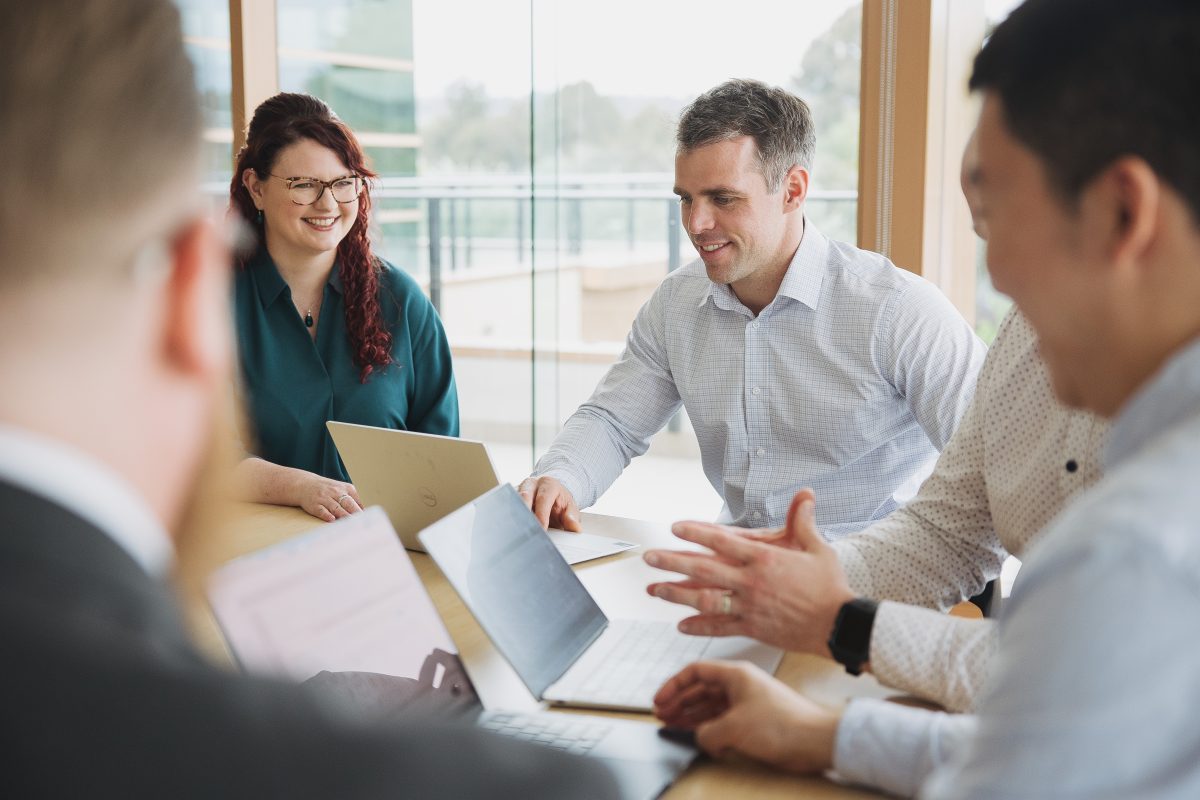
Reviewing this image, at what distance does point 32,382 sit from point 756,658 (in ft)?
3.60

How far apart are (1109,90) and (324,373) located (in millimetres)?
2115

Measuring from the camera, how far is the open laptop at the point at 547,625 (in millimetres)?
1318

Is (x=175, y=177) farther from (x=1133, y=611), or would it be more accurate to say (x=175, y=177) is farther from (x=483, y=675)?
(x=483, y=675)

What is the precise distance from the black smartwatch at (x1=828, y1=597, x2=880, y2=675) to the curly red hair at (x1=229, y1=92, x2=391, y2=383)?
1546 millimetres

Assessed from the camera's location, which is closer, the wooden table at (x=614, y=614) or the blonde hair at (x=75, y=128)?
the blonde hair at (x=75, y=128)

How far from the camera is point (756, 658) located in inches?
56.9

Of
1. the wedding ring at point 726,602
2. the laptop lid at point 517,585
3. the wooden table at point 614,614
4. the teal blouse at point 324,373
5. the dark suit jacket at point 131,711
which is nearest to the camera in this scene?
the dark suit jacket at point 131,711

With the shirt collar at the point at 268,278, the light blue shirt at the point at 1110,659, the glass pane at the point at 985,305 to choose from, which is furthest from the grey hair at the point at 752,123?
the light blue shirt at the point at 1110,659

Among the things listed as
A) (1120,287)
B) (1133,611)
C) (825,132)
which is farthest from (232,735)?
(825,132)

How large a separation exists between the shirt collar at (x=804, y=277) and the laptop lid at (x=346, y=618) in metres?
1.34

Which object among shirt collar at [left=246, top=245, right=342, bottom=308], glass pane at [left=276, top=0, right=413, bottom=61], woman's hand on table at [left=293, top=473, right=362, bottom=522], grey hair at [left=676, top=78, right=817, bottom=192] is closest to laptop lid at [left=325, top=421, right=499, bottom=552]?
woman's hand on table at [left=293, top=473, right=362, bottom=522]

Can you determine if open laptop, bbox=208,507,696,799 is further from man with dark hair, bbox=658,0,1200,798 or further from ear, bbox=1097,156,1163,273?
ear, bbox=1097,156,1163,273

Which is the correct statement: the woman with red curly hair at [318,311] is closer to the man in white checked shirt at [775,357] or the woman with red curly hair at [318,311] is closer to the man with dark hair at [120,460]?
the man in white checked shirt at [775,357]

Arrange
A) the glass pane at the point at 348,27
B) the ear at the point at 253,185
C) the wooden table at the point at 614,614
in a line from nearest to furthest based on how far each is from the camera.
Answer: the wooden table at the point at 614,614 < the ear at the point at 253,185 < the glass pane at the point at 348,27
